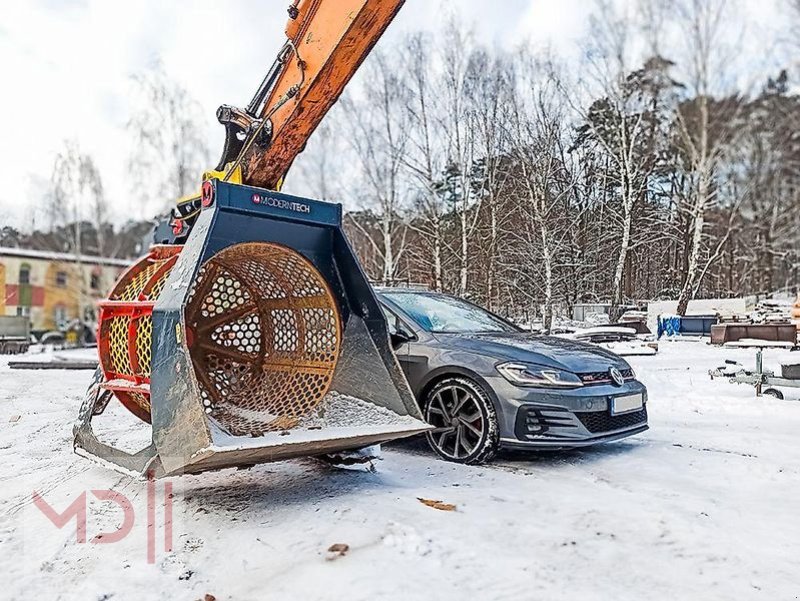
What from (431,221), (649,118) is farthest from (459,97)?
(649,118)

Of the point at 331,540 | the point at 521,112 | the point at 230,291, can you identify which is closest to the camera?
the point at 331,540

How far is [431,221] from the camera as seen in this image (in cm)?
2289

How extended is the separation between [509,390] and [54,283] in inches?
1610

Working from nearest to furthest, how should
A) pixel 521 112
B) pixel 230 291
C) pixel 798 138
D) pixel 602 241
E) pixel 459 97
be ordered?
pixel 230 291 < pixel 798 138 < pixel 602 241 < pixel 521 112 < pixel 459 97

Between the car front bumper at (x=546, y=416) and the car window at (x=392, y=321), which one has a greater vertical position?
the car window at (x=392, y=321)

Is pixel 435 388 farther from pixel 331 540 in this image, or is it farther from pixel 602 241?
pixel 602 241

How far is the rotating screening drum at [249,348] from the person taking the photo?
3.20 metres

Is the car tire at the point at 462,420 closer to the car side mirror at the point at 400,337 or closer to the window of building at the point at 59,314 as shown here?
the car side mirror at the point at 400,337

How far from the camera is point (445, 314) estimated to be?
5457mm

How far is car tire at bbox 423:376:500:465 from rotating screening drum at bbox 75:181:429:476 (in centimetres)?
62

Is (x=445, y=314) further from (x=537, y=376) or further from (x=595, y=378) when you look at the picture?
(x=595, y=378)

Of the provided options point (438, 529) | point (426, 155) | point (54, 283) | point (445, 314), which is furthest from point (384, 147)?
point (54, 283)

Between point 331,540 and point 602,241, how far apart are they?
49.0ft

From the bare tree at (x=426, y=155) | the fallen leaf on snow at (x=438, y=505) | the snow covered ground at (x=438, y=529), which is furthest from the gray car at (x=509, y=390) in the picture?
the bare tree at (x=426, y=155)
